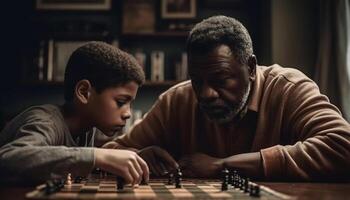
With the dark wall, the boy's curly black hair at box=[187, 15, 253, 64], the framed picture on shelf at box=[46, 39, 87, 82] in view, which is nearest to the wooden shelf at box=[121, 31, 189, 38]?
the dark wall

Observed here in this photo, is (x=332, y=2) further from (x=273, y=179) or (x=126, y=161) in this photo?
(x=126, y=161)

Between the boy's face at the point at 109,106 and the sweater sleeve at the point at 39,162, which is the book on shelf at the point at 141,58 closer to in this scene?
the boy's face at the point at 109,106

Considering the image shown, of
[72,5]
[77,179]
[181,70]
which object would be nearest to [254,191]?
Answer: [77,179]

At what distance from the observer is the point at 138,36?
4.63 metres

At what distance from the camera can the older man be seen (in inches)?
67.7

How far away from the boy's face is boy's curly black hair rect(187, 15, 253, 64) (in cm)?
30

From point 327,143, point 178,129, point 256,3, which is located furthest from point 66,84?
point 256,3

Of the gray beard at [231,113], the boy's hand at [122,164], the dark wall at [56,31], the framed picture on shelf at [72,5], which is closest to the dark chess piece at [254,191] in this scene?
the boy's hand at [122,164]

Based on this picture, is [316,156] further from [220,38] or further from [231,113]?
[220,38]

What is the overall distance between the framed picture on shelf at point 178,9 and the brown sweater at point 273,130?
2.42 m

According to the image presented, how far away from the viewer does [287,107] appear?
2004 millimetres

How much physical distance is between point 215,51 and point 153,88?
2.87 m

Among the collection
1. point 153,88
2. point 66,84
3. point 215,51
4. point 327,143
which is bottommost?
point 153,88

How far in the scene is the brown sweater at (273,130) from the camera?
1.71 meters
